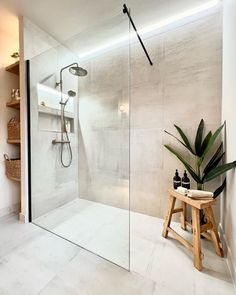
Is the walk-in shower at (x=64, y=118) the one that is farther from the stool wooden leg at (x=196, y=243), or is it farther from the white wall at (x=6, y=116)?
the stool wooden leg at (x=196, y=243)

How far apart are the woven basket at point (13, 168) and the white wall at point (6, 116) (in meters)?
0.07

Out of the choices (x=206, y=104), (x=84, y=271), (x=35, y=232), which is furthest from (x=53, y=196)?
(x=206, y=104)

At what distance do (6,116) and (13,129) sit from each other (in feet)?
0.76

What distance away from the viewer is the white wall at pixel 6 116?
6.53 feet

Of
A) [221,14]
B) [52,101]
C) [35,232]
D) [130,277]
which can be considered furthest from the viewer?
[52,101]

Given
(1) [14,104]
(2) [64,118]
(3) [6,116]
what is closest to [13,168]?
(3) [6,116]

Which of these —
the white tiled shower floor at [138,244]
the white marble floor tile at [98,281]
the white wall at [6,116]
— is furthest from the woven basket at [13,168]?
the white marble floor tile at [98,281]

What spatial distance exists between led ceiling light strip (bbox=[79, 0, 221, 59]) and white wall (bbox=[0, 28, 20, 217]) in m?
0.92

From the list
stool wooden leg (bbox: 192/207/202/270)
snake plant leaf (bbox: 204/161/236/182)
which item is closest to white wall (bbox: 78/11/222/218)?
snake plant leaf (bbox: 204/161/236/182)

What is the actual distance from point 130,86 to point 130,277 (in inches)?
75.6

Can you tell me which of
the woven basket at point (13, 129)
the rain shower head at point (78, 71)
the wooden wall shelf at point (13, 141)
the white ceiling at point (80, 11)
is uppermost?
the white ceiling at point (80, 11)

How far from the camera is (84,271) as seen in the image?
1141 mm

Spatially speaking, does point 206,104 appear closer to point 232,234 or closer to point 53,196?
point 232,234

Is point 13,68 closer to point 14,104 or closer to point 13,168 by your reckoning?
point 14,104
